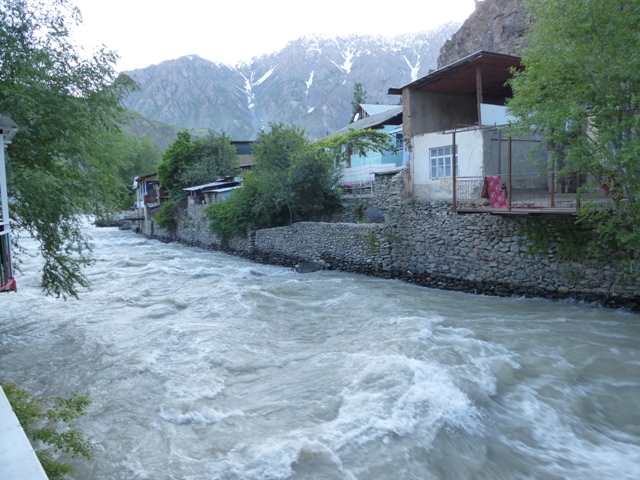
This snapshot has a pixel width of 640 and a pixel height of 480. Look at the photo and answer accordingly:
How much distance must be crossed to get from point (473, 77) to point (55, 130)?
45.3ft

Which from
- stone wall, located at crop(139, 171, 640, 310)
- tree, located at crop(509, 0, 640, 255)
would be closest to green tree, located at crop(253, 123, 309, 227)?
stone wall, located at crop(139, 171, 640, 310)

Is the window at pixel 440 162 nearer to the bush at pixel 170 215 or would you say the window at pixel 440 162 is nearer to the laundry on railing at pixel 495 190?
the laundry on railing at pixel 495 190

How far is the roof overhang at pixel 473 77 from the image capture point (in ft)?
50.0

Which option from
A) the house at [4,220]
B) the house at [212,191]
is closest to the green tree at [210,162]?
the house at [212,191]

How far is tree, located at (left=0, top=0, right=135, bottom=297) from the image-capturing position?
8.84 meters

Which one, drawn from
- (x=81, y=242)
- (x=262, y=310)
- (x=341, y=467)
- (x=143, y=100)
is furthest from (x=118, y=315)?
(x=143, y=100)

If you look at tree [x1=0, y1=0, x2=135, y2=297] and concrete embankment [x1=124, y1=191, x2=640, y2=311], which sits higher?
tree [x1=0, y1=0, x2=135, y2=297]

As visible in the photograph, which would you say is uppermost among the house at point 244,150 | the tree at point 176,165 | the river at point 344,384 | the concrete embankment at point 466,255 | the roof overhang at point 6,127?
the house at point 244,150

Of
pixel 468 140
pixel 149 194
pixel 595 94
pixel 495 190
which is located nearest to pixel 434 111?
pixel 468 140

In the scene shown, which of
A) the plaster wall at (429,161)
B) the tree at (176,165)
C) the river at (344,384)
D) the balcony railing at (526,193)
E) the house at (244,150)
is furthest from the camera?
the house at (244,150)

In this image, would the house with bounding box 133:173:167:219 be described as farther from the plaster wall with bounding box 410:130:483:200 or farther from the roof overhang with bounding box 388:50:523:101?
the plaster wall with bounding box 410:130:483:200

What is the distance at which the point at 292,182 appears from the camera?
69.9 ft

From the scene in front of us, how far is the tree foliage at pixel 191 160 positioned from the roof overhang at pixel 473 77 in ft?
69.8

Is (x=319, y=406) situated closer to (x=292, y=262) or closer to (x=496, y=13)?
(x=292, y=262)
